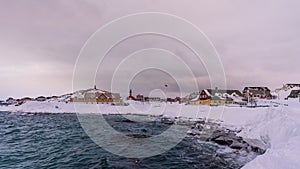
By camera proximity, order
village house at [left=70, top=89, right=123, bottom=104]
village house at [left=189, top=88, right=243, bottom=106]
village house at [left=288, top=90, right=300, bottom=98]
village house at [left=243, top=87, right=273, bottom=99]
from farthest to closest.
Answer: village house at [left=70, top=89, right=123, bottom=104], village house at [left=243, top=87, right=273, bottom=99], village house at [left=189, top=88, right=243, bottom=106], village house at [left=288, top=90, right=300, bottom=98]

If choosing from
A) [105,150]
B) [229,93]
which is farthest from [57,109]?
[105,150]

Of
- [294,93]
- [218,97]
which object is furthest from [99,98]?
[294,93]

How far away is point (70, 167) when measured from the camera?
1248 centimetres

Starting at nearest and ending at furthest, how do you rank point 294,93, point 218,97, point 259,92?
point 294,93 < point 218,97 < point 259,92

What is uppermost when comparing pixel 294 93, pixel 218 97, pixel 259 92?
pixel 259 92

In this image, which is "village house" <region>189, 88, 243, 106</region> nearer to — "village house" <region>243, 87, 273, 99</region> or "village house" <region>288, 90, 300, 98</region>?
"village house" <region>243, 87, 273, 99</region>

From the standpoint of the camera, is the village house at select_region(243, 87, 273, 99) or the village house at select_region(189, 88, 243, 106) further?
the village house at select_region(243, 87, 273, 99)

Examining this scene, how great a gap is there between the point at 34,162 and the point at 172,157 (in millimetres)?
9431

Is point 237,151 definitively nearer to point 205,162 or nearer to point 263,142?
point 263,142

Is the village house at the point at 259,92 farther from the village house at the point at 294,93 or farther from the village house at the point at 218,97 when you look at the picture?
the village house at the point at 294,93

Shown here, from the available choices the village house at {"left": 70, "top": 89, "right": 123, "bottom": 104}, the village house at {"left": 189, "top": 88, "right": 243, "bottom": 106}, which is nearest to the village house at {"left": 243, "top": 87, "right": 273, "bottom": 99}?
the village house at {"left": 189, "top": 88, "right": 243, "bottom": 106}

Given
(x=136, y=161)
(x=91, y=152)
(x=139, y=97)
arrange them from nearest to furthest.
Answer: (x=136, y=161) < (x=91, y=152) < (x=139, y=97)

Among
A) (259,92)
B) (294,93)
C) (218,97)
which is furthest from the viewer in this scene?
(259,92)

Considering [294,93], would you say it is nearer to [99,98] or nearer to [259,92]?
[259,92]
